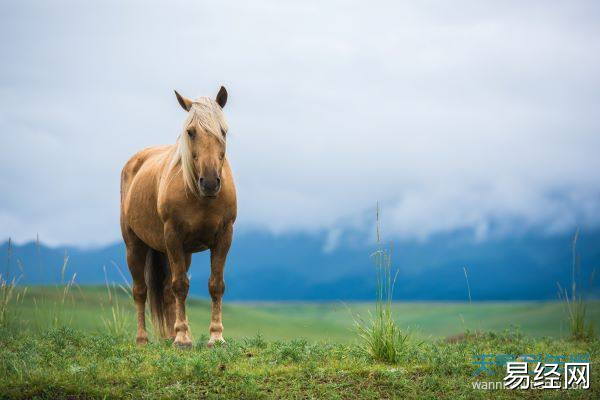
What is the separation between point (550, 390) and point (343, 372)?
86.3 inches

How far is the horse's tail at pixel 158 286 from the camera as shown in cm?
1080

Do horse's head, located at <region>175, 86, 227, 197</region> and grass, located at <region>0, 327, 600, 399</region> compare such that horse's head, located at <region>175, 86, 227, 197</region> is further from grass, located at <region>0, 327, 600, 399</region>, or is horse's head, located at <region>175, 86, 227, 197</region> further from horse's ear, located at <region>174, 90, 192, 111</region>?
grass, located at <region>0, 327, 600, 399</region>

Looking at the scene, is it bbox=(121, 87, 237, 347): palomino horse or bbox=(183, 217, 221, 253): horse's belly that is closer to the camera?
bbox=(121, 87, 237, 347): palomino horse

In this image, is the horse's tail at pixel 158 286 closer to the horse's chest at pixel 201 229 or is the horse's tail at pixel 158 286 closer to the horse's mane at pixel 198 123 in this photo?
the horse's chest at pixel 201 229

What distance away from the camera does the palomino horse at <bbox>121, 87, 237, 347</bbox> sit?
8750mm

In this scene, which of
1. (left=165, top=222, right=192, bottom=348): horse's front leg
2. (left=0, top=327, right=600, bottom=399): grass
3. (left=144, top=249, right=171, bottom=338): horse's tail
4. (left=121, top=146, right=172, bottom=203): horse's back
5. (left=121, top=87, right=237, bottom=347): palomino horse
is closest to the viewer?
(left=0, top=327, right=600, bottom=399): grass

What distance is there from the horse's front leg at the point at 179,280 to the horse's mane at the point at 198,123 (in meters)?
0.76

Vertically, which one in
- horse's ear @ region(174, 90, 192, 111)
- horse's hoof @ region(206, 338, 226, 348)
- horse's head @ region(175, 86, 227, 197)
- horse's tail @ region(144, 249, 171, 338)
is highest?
horse's ear @ region(174, 90, 192, 111)

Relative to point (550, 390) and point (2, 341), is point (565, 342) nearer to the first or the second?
point (550, 390)

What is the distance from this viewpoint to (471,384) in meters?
7.33

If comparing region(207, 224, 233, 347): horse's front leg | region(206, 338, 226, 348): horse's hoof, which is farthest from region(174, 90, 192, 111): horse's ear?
region(206, 338, 226, 348): horse's hoof

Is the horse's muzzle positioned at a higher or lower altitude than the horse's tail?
Answer: higher

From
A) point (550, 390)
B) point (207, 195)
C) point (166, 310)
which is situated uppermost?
point (207, 195)

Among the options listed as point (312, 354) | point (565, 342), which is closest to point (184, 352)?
point (312, 354)
